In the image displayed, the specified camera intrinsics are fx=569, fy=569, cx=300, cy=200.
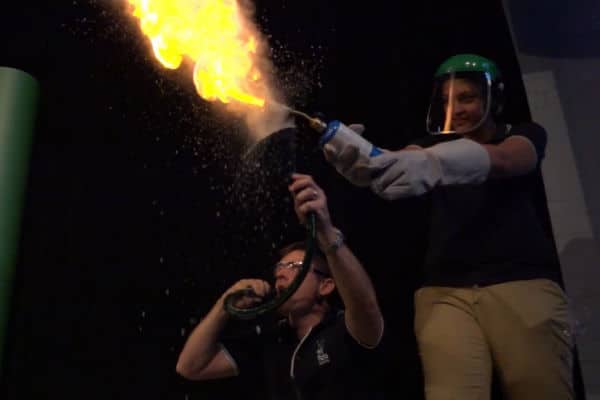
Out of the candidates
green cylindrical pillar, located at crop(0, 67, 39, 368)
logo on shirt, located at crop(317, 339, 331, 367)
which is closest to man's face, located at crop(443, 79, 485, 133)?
logo on shirt, located at crop(317, 339, 331, 367)

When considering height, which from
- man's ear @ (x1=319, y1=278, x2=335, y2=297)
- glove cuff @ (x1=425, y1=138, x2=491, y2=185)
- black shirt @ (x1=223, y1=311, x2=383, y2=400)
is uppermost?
glove cuff @ (x1=425, y1=138, x2=491, y2=185)

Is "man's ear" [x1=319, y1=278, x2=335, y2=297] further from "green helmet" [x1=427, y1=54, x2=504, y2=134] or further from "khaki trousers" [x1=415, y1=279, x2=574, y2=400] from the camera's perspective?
Answer: "green helmet" [x1=427, y1=54, x2=504, y2=134]

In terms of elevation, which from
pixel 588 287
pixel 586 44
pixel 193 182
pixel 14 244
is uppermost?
pixel 586 44

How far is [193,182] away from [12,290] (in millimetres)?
871

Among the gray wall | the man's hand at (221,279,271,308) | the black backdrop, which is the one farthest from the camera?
the black backdrop

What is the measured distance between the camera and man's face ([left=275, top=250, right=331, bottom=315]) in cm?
183

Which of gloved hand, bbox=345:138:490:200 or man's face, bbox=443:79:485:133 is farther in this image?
man's face, bbox=443:79:485:133

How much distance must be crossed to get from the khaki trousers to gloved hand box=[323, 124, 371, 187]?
533 mm

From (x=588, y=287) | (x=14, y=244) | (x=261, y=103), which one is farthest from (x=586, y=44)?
(x=14, y=244)

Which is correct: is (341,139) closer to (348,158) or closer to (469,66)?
(348,158)

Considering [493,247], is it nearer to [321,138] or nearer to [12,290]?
[321,138]

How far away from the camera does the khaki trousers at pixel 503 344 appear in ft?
4.84

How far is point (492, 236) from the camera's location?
1.63 m

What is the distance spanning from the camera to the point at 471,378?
1517 mm
